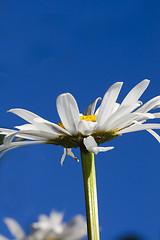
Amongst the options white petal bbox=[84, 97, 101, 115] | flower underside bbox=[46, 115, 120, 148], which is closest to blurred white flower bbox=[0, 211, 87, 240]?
flower underside bbox=[46, 115, 120, 148]

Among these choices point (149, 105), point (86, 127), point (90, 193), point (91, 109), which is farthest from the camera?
point (91, 109)

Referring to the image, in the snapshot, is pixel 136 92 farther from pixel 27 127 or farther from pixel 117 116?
pixel 27 127

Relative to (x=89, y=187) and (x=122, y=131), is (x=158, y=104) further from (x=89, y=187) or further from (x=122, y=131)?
(x=89, y=187)

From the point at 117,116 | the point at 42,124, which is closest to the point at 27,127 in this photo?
the point at 42,124

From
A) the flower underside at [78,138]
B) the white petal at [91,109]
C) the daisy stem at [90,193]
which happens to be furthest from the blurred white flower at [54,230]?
the white petal at [91,109]

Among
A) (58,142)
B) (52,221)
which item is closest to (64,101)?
(58,142)

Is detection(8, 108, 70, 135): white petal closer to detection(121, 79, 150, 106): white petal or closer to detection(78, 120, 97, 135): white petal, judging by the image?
detection(78, 120, 97, 135): white petal

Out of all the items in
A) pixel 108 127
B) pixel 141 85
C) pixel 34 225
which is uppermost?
pixel 141 85

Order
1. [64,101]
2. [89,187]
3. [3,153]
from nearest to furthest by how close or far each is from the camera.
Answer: [89,187] < [64,101] < [3,153]
